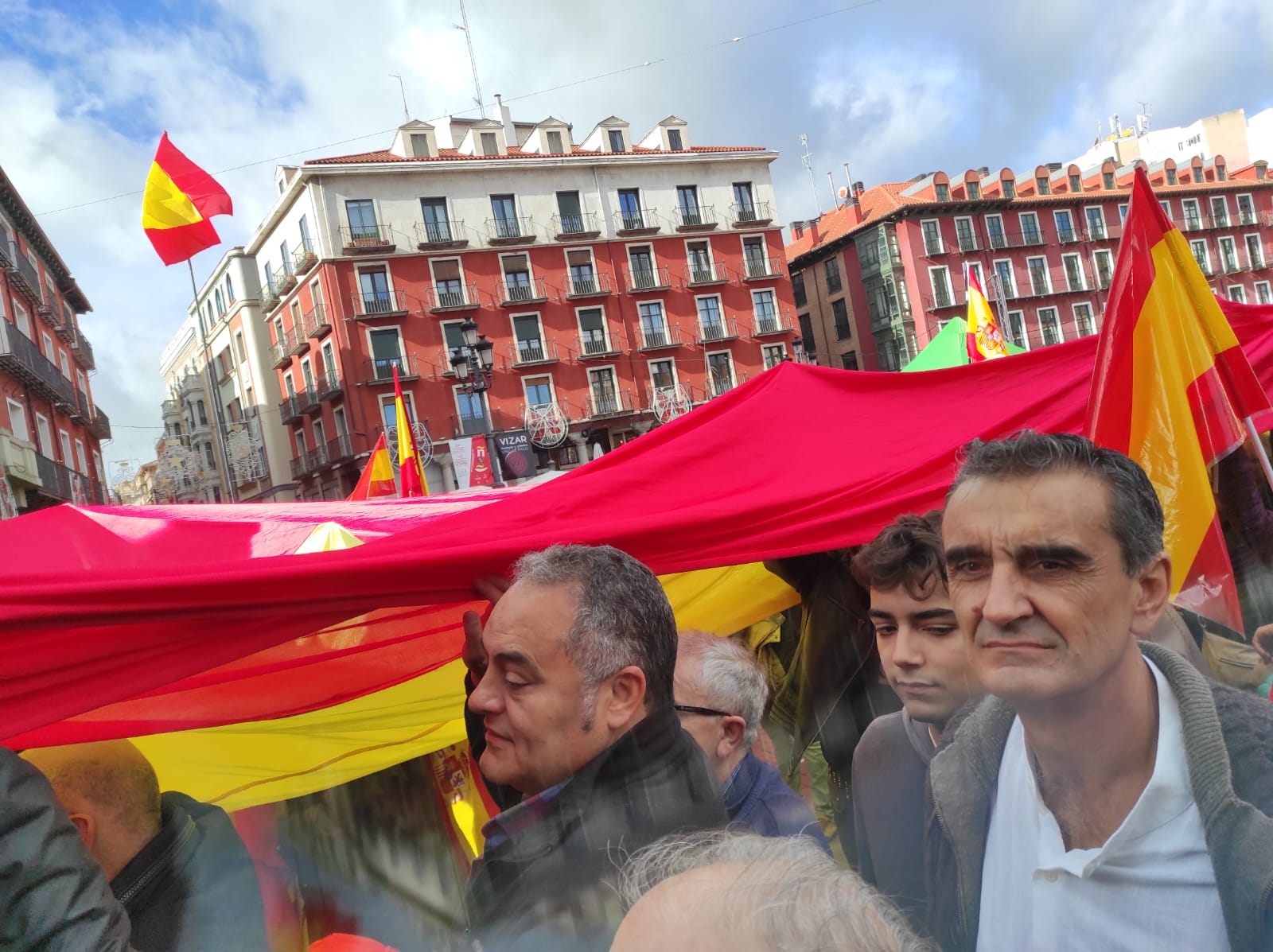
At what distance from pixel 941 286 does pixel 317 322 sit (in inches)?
972

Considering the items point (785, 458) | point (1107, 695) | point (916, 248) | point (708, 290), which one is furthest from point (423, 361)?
point (1107, 695)

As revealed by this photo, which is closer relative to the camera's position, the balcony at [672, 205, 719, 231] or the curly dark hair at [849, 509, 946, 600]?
the curly dark hair at [849, 509, 946, 600]

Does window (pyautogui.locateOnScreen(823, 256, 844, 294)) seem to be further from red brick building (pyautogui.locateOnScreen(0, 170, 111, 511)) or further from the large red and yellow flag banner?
the large red and yellow flag banner

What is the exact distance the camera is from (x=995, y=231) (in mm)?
42031

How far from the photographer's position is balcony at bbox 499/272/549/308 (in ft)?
105

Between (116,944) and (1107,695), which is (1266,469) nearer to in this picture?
(1107,695)

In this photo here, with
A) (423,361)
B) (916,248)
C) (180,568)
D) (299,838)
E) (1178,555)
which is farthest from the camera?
(916,248)

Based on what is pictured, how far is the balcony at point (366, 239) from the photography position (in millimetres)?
30594

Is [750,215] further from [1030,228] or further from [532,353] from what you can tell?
[1030,228]

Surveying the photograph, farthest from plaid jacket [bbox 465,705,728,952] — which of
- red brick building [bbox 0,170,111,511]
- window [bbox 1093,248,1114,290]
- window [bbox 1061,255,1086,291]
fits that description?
window [bbox 1093,248,1114,290]

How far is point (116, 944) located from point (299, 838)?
1645mm

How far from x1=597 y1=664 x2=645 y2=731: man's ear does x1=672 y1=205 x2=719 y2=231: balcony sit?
1334 inches

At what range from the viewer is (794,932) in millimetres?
896

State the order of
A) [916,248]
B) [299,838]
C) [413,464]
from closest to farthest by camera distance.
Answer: [299,838] < [413,464] < [916,248]
